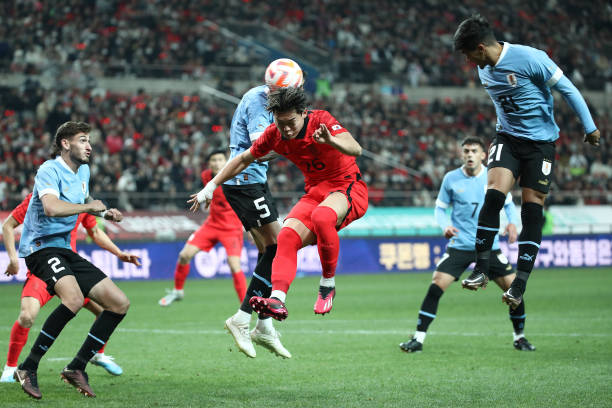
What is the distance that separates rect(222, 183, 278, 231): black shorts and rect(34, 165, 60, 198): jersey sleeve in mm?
1746

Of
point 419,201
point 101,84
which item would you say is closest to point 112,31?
point 101,84

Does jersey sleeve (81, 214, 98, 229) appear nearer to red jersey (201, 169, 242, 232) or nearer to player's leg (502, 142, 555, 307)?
player's leg (502, 142, 555, 307)

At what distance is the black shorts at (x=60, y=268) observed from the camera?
7.43 meters

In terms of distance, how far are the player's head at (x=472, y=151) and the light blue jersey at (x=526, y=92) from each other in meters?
3.02

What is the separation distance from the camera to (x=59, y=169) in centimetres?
761

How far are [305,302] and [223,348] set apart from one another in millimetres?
6217

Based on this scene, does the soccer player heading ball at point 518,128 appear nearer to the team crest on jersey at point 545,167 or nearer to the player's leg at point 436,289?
the team crest on jersey at point 545,167

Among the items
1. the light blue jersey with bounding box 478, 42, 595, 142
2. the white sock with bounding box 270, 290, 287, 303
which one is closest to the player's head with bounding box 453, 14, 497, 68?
the light blue jersey with bounding box 478, 42, 595, 142

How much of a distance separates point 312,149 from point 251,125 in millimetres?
980

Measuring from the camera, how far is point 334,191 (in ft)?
24.2

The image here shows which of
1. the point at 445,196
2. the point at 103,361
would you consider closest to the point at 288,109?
the point at 103,361

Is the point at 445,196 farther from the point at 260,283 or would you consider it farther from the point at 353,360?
the point at 260,283

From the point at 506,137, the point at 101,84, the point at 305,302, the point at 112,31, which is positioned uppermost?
the point at 112,31

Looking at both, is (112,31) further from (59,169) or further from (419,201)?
(59,169)
